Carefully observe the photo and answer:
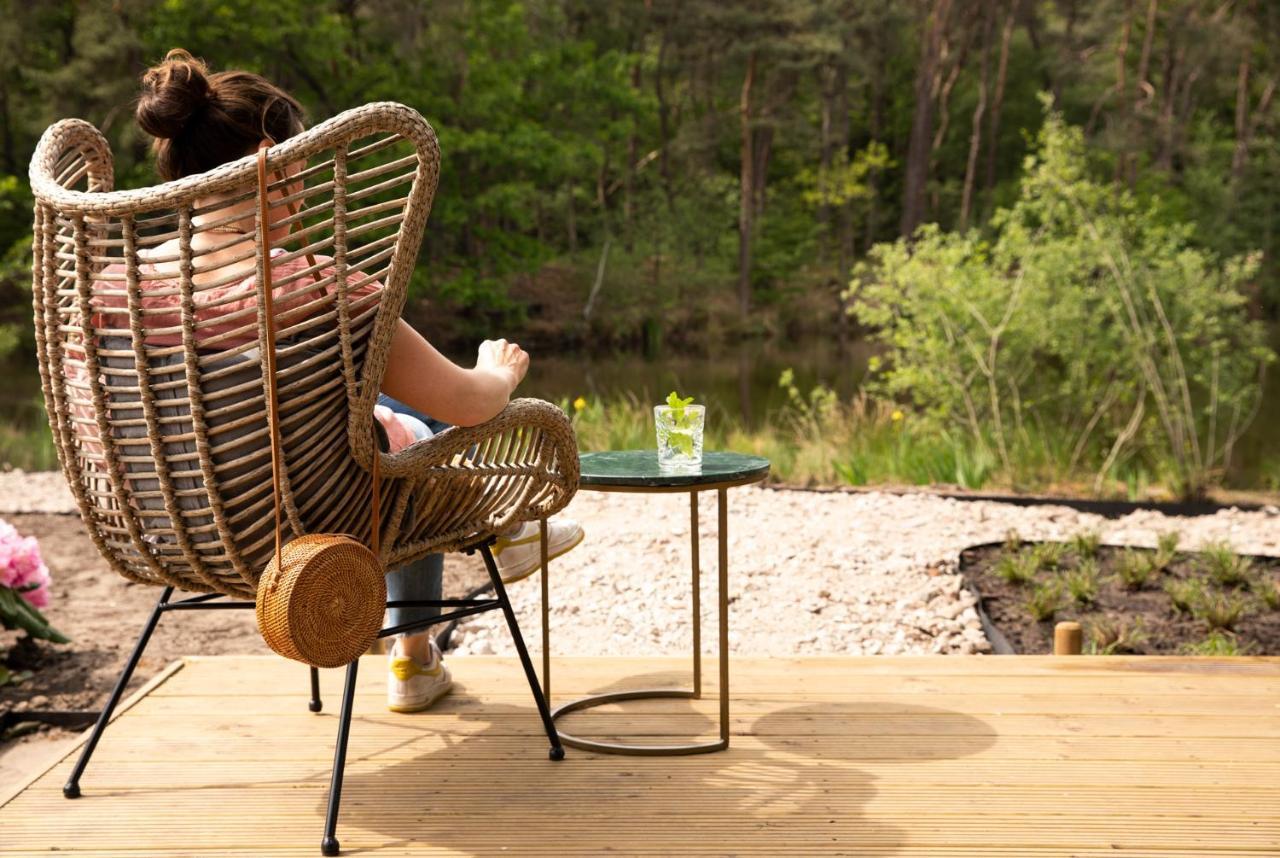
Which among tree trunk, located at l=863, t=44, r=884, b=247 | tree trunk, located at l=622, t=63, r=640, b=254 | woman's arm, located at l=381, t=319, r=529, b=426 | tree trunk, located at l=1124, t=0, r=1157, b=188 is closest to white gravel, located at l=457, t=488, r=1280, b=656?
woman's arm, located at l=381, t=319, r=529, b=426

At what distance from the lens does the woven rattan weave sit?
1.67 metres

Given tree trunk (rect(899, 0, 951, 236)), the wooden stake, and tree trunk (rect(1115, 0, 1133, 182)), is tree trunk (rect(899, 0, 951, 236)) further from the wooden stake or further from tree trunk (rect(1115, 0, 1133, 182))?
the wooden stake

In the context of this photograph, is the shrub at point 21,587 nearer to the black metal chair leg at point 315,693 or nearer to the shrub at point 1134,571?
the black metal chair leg at point 315,693

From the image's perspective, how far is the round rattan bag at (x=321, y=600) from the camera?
64.1 inches

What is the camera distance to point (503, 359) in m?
2.03

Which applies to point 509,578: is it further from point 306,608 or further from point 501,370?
point 306,608

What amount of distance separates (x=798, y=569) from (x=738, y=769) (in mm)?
2271

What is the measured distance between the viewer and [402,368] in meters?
1.83

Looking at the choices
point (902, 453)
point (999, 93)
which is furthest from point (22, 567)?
point (999, 93)

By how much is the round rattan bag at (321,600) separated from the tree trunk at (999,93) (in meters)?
23.9

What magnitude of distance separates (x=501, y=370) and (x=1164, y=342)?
20.0 ft

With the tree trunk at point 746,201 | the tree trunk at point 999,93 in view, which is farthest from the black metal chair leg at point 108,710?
the tree trunk at point 999,93

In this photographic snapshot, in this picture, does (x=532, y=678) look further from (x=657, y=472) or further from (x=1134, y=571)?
(x=1134, y=571)

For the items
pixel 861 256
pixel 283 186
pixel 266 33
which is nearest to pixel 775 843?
pixel 283 186
